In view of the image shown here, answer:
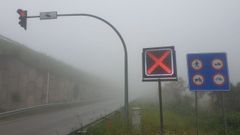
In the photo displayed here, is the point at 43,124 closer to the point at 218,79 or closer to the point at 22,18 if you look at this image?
the point at 22,18

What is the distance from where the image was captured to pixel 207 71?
8.50m

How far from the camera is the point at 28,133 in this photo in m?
12.6

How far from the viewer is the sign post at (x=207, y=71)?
332 inches

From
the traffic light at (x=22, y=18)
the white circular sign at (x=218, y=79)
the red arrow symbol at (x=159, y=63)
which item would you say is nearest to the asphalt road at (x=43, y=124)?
the traffic light at (x=22, y=18)

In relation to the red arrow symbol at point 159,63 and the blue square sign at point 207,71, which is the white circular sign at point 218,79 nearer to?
the blue square sign at point 207,71

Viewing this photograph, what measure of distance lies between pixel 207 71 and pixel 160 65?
223cm

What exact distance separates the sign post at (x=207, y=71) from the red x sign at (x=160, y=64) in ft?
6.41

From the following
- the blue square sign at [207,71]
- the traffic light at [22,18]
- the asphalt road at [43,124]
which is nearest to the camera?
the blue square sign at [207,71]

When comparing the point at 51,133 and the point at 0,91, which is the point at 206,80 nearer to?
the point at 51,133

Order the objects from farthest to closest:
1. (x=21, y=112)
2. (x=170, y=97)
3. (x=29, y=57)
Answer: (x=170, y=97) → (x=29, y=57) → (x=21, y=112)

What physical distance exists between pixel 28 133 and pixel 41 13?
6030mm

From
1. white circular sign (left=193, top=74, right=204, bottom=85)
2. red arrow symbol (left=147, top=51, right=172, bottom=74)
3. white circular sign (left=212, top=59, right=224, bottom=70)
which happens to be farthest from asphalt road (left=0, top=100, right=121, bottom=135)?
red arrow symbol (left=147, top=51, right=172, bottom=74)

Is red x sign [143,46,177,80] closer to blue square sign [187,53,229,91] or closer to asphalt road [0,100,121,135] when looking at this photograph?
blue square sign [187,53,229,91]

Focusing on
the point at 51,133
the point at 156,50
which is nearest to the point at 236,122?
the point at 51,133
